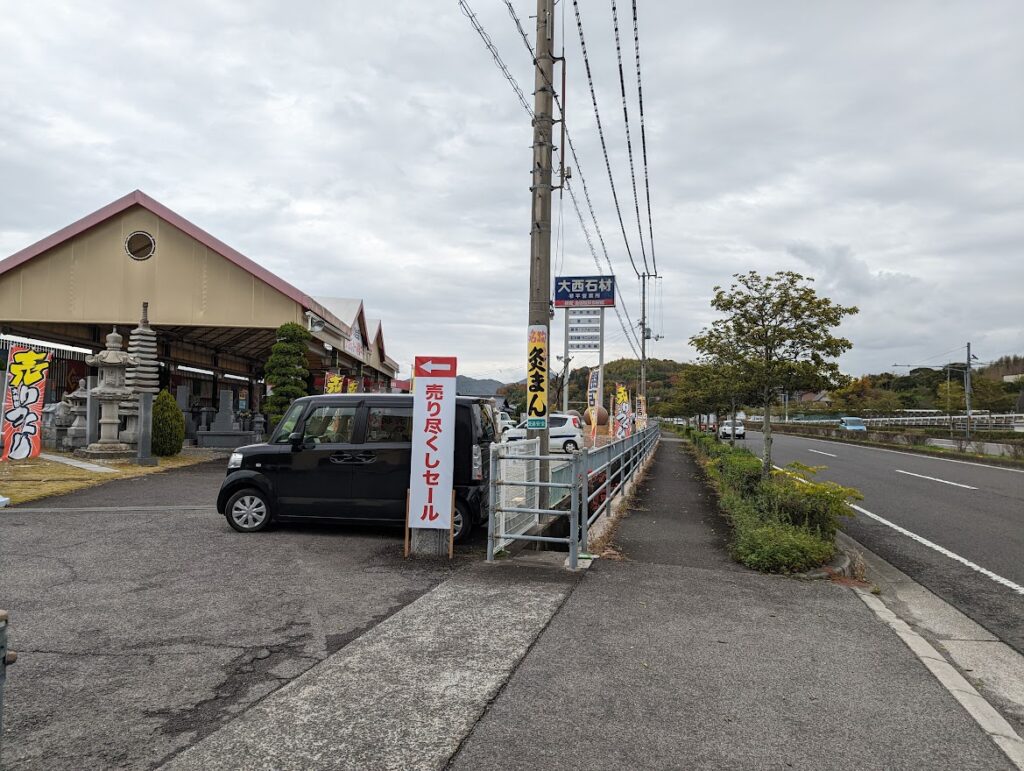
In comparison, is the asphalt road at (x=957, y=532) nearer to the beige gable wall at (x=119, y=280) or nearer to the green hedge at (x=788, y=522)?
the green hedge at (x=788, y=522)

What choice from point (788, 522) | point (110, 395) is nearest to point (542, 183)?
point (788, 522)

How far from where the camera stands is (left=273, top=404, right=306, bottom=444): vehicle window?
832cm

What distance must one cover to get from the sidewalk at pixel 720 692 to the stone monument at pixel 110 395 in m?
16.1

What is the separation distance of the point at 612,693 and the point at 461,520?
424 centimetres

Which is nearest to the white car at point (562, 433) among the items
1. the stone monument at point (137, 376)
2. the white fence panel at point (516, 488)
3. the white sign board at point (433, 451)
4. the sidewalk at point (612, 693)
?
the stone monument at point (137, 376)

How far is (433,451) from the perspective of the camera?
7141 mm

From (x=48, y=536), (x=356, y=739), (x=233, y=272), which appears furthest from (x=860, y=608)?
(x=233, y=272)

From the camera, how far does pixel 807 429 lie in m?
55.7

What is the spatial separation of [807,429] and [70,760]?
2326 inches

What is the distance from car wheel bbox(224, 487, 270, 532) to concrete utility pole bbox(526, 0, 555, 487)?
3472 millimetres

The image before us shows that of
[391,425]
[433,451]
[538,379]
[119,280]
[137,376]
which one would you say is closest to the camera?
[433,451]

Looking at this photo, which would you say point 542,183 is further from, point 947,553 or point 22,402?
point 22,402

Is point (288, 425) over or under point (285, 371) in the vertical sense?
under

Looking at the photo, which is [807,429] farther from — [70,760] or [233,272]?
[70,760]
